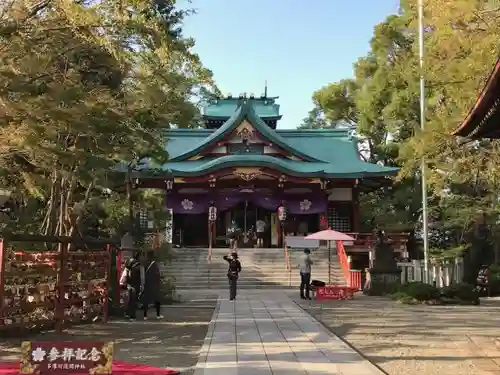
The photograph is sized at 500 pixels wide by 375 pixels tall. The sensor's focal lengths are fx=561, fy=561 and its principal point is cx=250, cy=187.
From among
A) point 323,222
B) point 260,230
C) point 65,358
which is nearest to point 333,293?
point 323,222

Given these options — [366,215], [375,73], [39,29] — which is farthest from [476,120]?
[366,215]

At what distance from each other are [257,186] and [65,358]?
77.7 feet

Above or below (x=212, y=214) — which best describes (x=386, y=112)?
above

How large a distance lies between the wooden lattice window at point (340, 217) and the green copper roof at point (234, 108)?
10.0 metres

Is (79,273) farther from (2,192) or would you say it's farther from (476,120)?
(476,120)

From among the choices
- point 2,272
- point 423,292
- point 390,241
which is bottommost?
point 423,292

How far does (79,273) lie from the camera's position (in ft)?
35.0

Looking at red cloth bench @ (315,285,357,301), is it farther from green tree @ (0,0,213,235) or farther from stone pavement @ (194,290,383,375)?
green tree @ (0,0,213,235)

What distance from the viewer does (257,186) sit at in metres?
28.3

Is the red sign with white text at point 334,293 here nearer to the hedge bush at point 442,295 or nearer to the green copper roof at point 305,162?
the hedge bush at point 442,295

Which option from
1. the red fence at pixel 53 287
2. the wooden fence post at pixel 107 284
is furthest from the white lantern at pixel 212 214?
the red fence at pixel 53 287

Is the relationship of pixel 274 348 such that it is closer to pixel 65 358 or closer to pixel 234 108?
pixel 65 358

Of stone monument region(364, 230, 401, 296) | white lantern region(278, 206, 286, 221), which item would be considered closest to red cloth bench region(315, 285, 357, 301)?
stone monument region(364, 230, 401, 296)

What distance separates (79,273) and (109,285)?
4.53 feet
